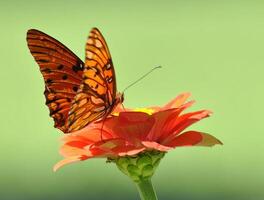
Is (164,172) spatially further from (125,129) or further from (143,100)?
(125,129)

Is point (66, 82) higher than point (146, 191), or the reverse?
point (66, 82)

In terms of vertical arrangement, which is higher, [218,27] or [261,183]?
[218,27]

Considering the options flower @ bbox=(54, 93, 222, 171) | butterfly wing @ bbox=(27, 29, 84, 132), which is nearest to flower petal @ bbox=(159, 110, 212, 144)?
flower @ bbox=(54, 93, 222, 171)

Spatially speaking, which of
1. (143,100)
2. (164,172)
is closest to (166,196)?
(164,172)

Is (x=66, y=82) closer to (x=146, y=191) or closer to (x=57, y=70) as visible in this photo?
(x=57, y=70)

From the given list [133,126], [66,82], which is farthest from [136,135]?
[66,82]

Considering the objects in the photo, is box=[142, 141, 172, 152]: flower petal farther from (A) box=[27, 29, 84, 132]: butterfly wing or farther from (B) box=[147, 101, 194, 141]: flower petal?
(A) box=[27, 29, 84, 132]: butterfly wing
